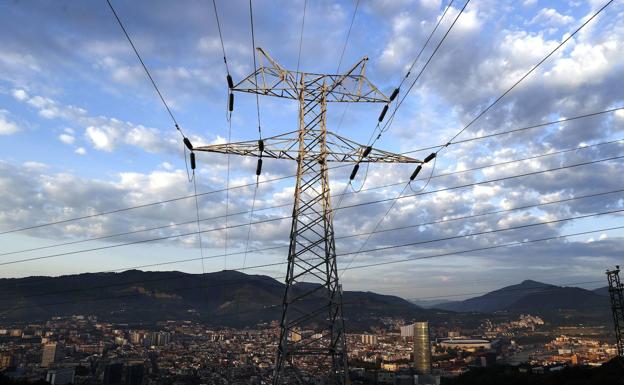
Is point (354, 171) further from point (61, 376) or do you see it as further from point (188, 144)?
point (61, 376)

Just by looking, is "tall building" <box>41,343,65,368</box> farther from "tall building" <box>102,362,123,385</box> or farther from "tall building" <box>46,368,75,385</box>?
"tall building" <box>102,362,123,385</box>

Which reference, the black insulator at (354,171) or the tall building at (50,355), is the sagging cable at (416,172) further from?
the tall building at (50,355)

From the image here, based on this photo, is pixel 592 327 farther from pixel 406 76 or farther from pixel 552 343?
pixel 406 76

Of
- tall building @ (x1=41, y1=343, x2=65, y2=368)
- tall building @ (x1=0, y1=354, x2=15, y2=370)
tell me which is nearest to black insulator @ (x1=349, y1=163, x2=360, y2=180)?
tall building @ (x1=0, y1=354, x2=15, y2=370)

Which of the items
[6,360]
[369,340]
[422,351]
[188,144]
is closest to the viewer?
[188,144]

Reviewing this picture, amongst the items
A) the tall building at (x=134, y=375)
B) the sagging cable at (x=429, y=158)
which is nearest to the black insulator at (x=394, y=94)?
the sagging cable at (x=429, y=158)

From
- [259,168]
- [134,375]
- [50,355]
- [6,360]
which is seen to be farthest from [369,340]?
[259,168]

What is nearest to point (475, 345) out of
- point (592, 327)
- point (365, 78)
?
point (592, 327)

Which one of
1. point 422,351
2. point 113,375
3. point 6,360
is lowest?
point 422,351

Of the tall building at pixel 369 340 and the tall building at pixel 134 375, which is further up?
the tall building at pixel 134 375
